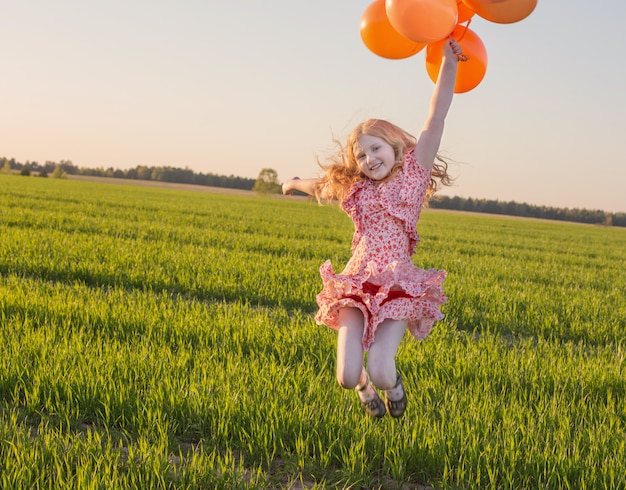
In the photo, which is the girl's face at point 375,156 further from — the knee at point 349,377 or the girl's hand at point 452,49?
the knee at point 349,377

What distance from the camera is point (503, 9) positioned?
3.44 meters

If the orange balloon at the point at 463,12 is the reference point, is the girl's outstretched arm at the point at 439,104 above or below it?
Answer: below

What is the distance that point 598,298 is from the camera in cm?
913

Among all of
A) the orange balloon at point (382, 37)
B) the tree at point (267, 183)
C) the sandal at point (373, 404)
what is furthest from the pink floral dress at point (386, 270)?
the tree at point (267, 183)

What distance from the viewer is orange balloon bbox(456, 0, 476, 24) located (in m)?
3.74

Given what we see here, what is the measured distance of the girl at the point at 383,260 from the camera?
3.40m

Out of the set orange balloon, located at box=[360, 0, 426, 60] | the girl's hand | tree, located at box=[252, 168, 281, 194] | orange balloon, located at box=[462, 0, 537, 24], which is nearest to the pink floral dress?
the girl's hand

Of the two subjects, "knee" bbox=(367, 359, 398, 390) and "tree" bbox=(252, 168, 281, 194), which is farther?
A: "tree" bbox=(252, 168, 281, 194)

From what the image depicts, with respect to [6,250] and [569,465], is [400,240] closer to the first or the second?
[569,465]

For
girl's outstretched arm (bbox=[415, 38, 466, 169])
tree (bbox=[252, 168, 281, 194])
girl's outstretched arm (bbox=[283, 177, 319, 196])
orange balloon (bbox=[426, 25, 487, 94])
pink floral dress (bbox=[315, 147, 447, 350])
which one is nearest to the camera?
pink floral dress (bbox=[315, 147, 447, 350])

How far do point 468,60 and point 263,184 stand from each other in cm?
8157

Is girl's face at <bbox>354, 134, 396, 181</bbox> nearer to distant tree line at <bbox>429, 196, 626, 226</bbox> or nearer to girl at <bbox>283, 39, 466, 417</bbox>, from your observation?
girl at <bbox>283, 39, 466, 417</bbox>

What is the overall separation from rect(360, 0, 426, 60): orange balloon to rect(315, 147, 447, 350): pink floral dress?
0.72 meters

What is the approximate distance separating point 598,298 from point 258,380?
22.4 feet
